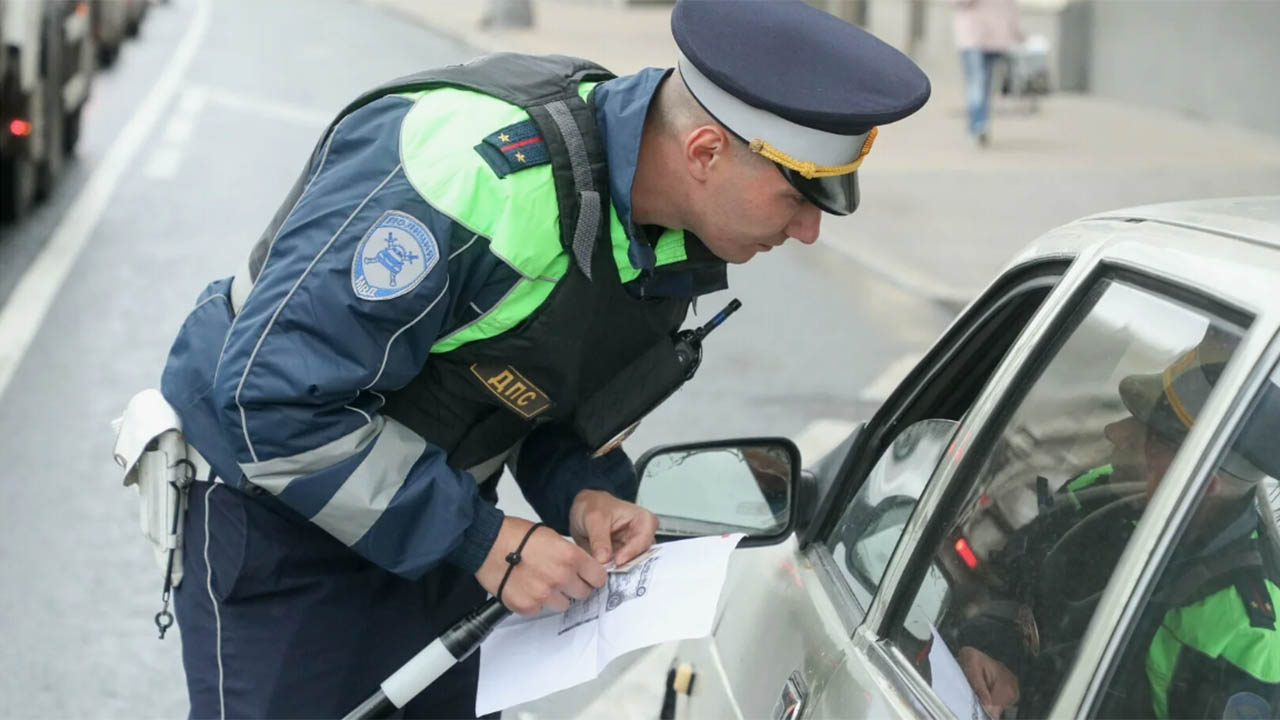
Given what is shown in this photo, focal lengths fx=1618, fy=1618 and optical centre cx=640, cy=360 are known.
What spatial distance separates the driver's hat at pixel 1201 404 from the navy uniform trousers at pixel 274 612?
4.22 feet

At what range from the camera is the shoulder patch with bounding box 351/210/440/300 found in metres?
2.11

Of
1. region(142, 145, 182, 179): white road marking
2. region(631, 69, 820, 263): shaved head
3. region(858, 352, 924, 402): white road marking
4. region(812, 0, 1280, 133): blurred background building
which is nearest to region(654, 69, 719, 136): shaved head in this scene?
region(631, 69, 820, 263): shaved head

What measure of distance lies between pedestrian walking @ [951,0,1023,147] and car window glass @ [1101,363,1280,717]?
480 inches

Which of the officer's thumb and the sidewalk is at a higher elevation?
the officer's thumb

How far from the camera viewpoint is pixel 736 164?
2258mm

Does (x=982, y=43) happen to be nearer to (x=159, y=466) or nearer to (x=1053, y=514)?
(x=159, y=466)

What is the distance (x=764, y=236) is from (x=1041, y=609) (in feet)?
2.47

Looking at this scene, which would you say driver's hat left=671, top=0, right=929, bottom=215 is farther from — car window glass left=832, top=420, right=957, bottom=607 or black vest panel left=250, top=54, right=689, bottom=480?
car window glass left=832, top=420, right=957, bottom=607

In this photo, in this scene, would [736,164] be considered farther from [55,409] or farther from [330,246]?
[55,409]

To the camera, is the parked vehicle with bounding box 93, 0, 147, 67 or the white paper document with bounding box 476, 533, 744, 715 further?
the parked vehicle with bounding box 93, 0, 147, 67

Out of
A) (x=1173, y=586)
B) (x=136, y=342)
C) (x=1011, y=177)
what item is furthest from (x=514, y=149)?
(x=1011, y=177)

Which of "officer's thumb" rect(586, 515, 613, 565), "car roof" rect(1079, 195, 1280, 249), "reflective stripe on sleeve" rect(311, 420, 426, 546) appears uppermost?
"car roof" rect(1079, 195, 1280, 249)

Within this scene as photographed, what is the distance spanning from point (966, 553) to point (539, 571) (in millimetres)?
627

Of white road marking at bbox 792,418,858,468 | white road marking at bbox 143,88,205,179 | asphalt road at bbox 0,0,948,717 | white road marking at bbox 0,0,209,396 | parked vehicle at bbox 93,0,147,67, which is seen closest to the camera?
asphalt road at bbox 0,0,948,717
